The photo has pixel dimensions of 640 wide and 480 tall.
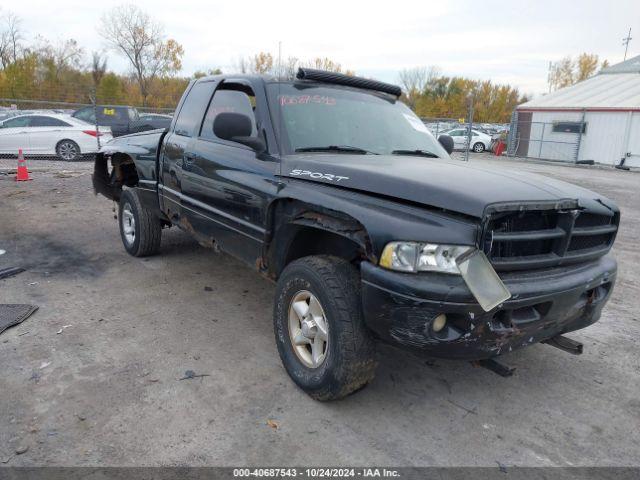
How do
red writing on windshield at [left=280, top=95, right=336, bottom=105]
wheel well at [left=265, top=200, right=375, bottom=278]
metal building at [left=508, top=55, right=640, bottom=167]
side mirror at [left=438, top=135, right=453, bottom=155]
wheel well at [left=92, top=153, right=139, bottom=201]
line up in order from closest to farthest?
wheel well at [left=265, top=200, right=375, bottom=278], red writing on windshield at [left=280, top=95, right=336, bottom=105], side mirror at [left=438, top=135, right=453, bottom=155], wheel well at [left=92, top=153, right=139, bottom=201], metal building at [left=508, top=55, right=640, bottom=167]

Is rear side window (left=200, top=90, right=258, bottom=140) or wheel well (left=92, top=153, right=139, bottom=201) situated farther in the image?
wheel well (left=92, top=153, right=139, bottom=201)

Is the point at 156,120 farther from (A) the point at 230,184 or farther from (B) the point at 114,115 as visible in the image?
(A) the point at 230,184

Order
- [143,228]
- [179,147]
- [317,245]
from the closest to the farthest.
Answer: [317,245] → [179,147] → [143,228]

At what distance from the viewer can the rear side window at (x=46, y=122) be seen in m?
14.2

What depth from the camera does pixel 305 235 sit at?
316 cm

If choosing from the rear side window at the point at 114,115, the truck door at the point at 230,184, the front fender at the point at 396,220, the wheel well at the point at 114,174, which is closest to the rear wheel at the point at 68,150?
the rear side window at the point at 114,115

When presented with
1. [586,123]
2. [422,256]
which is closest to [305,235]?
[422,256]

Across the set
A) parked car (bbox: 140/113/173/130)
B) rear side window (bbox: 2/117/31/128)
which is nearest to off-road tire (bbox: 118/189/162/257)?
rear side window (bbox: 2/117/31/128)

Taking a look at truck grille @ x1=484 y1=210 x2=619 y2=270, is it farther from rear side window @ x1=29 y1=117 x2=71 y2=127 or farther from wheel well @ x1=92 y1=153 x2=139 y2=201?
rear side window @ x1=29 y1=117 x2=71 y2=127

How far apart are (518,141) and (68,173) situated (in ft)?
72.4

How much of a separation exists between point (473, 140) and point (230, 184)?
25526 millimetres

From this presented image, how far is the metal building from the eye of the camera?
22297mm

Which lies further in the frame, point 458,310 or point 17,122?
point 17,122

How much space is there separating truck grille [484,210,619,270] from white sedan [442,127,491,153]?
24.7 meters
